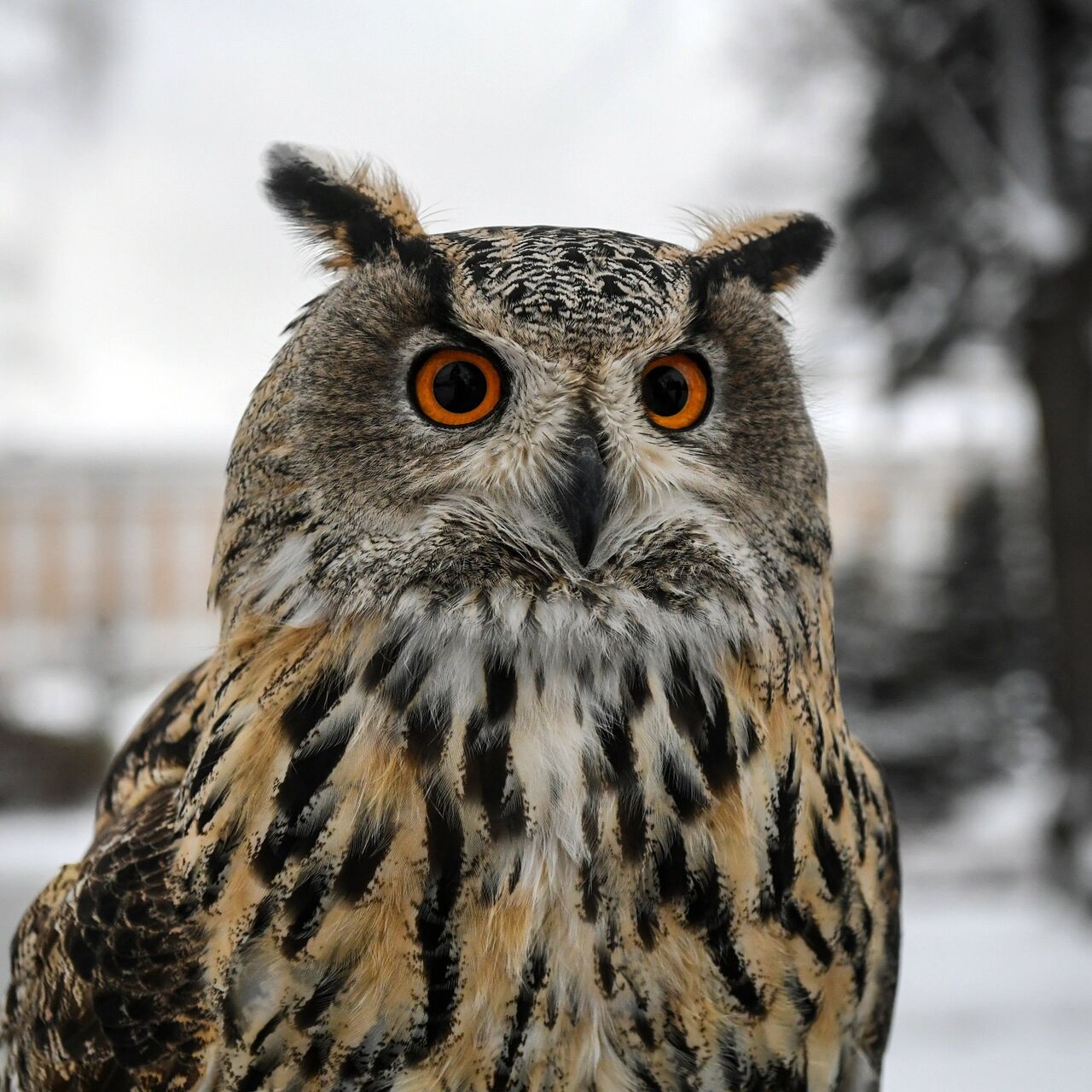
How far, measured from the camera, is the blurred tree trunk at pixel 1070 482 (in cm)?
575

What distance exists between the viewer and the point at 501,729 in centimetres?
98

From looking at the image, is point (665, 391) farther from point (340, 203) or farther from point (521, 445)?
point (340, 203)

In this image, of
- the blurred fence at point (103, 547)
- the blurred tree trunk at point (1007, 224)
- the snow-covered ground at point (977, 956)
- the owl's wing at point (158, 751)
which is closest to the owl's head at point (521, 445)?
the owl's wing at point (158, 751)

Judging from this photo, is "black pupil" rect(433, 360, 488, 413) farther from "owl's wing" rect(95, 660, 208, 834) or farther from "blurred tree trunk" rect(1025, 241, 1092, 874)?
"blurred tree trunk" rect(1025, 241, 1092, 874)

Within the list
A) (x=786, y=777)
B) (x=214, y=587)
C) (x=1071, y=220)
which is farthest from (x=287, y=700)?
(x=1071, y=220)

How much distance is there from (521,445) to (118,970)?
59 cm

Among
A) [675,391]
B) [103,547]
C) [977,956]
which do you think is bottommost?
[103,547]

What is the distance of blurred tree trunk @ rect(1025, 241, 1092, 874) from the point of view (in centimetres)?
575

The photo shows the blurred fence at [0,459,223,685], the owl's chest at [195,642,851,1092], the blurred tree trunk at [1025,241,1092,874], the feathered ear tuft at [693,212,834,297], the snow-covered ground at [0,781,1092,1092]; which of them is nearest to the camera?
the owl's chest at [195,642,851,1092]

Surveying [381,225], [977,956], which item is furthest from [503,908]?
[977,956]

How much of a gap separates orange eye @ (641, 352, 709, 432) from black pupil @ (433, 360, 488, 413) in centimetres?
15

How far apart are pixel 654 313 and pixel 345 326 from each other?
11.1 inches

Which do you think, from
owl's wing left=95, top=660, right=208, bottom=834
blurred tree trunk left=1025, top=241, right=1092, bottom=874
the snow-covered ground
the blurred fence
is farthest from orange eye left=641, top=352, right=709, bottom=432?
the blurred fence

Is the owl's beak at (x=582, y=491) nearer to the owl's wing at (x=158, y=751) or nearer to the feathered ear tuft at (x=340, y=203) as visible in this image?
the feathered ear tuft at (x=340, y=203)
